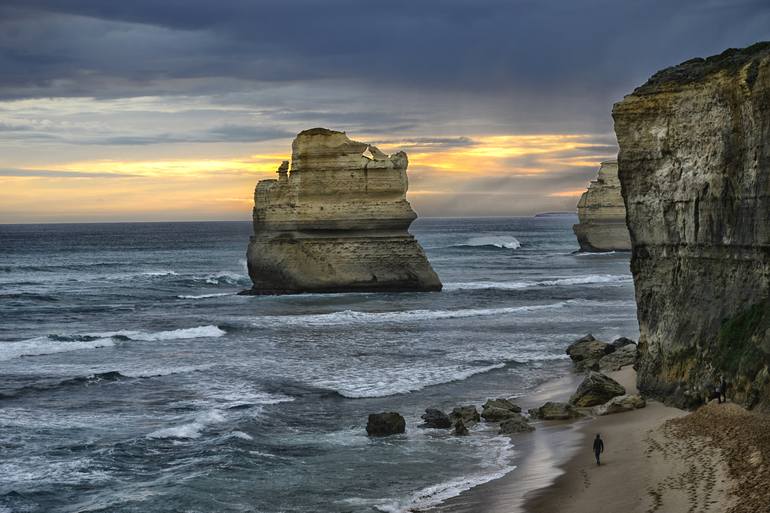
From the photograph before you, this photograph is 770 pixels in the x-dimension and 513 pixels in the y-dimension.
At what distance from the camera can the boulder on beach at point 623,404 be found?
73.9ft

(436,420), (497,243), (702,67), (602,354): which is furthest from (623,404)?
(497,243)

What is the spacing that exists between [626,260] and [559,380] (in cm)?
5715

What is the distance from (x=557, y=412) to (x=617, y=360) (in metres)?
6.60

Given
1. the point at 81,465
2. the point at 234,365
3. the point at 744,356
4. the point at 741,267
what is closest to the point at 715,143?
the point at 741,267

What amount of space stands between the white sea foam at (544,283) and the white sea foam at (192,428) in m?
35.4

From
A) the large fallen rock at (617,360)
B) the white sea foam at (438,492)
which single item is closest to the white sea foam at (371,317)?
the large fallen rock at (617,360)

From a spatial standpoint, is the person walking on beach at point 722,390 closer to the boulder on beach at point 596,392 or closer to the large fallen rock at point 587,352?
the boulder on beach at point 596,392

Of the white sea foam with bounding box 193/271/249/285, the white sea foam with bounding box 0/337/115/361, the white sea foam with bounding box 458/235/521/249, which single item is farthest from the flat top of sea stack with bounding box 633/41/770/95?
the white sea foam with bounding box 458/235/521/249

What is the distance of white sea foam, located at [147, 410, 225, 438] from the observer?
22031 mm

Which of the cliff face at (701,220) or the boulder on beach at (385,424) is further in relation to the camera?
the boulder on beach at (385,424)

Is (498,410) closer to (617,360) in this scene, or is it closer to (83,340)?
(617,360)

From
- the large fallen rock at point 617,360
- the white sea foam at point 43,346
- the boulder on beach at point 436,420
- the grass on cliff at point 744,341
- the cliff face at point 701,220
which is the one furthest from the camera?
the white sea foam at point 43,346

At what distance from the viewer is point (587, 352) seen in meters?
31.4

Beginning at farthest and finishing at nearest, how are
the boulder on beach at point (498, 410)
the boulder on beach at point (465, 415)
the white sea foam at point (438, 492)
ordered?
Answer: 1. the boulder on beach at point (498, 410)
2. the boulder on beach at point (465, 415)
3. the white sea foam at point (438, 492)
